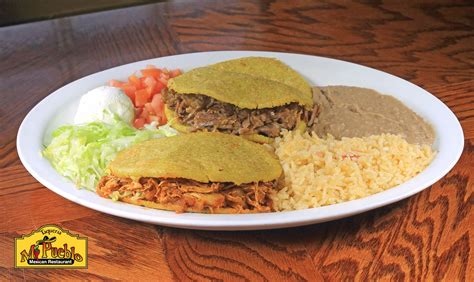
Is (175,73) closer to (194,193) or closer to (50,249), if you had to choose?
(194,193)

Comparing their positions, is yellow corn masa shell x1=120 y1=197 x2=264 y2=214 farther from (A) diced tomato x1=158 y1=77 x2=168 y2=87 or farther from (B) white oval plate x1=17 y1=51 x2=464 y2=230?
(A) diced tomato x1=158 y1=77 x2=168 y2=87

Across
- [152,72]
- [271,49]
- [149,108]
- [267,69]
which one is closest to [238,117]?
[267,69]

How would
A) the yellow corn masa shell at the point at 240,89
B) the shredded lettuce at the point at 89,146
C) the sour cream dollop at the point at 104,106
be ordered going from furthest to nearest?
the sour cream dollop at the point at 104,106
the yellow corn masa shell at the point at 240,89
the shredded lettuce at the point at 89,146

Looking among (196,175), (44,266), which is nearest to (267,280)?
(196,175)

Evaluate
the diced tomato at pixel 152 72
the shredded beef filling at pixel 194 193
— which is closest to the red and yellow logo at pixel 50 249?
the shredded beef filling at pixel 194 193

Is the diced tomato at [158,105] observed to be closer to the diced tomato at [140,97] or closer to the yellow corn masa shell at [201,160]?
the diced tomato at [140,97]

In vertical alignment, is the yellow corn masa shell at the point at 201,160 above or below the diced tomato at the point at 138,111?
above

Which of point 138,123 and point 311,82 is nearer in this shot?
point 138,123
